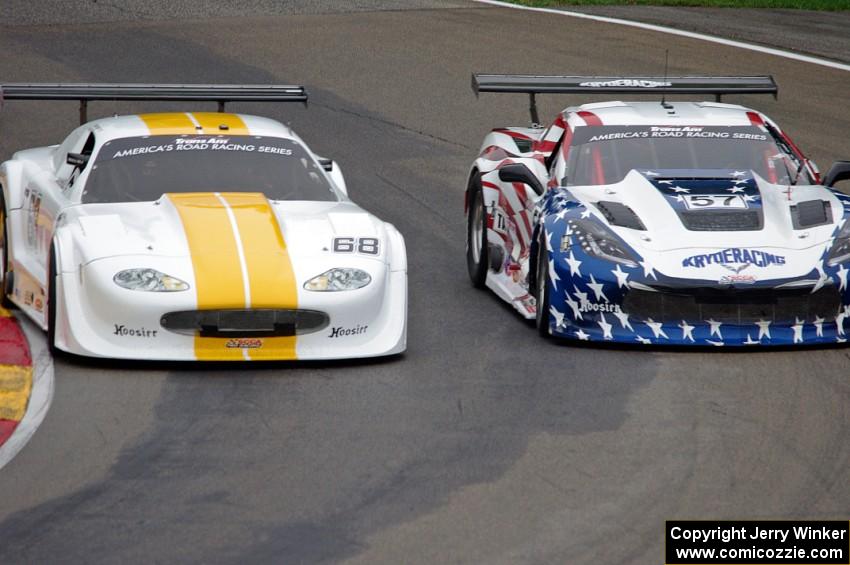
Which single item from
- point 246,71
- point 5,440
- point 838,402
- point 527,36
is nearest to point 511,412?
point 838,402

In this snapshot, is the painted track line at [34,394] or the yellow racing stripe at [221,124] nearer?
the painted track line at [34,394]

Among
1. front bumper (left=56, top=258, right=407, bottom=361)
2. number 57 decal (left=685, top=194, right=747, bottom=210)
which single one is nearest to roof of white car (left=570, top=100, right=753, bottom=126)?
number 57 decal (left=685, top=194, right=747, bottom=210)

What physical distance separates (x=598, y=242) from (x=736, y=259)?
2.56 feet

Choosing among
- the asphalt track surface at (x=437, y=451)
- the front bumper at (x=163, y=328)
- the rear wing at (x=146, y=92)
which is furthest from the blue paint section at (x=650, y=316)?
the rear wing at (x=146, y=92)

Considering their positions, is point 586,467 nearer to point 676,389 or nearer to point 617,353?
point 676,389

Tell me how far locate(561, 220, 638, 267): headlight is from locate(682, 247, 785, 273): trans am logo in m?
0.34

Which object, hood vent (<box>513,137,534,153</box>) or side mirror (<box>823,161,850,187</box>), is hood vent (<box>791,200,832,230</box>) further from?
hood vent (<box>513,137,534,153</box>)

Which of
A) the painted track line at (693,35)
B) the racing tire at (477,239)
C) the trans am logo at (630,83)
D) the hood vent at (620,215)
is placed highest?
the trans am logo at (630,83)

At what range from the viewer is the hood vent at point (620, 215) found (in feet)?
32.2

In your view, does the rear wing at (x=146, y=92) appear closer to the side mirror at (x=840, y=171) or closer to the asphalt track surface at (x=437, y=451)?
the asphalt track surface at (x=437, y=451)

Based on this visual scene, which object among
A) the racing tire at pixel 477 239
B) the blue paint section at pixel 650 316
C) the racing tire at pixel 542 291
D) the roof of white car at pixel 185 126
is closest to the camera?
the blue paint section at pixel 650 316

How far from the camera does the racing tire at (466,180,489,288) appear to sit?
11609 mm

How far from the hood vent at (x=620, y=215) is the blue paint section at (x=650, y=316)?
19 cm

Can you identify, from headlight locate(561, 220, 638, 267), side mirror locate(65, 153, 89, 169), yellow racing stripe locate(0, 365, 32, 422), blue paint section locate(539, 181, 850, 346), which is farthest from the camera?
side mirror locate(65, 153, 89, 169)
